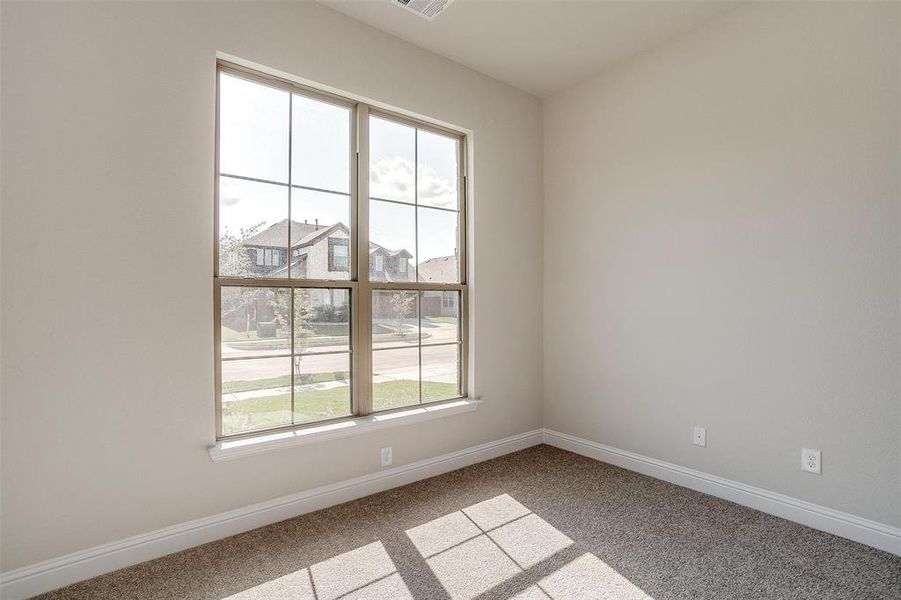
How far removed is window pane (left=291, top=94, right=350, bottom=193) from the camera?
2.59 meters

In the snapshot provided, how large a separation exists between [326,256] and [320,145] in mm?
652

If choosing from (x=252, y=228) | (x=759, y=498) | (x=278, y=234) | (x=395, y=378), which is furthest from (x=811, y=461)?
(x=252, y=228)

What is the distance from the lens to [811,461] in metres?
2.35

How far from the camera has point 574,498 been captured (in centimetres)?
270

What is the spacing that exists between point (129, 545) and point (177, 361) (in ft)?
2.66

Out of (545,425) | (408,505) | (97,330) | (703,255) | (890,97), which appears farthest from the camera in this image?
(545,425)

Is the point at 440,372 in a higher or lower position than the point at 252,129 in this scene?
lower

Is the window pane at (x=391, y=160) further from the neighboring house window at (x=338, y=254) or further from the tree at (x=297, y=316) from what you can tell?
the tree at (x=297, y=316)

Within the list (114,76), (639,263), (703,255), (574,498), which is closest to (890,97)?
(703,255)

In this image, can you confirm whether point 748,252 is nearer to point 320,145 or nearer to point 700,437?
point 700,437

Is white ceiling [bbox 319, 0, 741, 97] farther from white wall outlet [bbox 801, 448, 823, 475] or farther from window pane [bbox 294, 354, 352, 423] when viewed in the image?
white wall outlet [bbox 801, 448, 823, 475]

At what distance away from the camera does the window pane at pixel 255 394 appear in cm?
234

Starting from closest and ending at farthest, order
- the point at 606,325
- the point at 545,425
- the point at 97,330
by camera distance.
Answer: the point at 97,330 < the point at 606,325 < the point at 545,425

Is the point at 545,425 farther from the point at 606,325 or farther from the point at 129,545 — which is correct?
the point at 129,545
